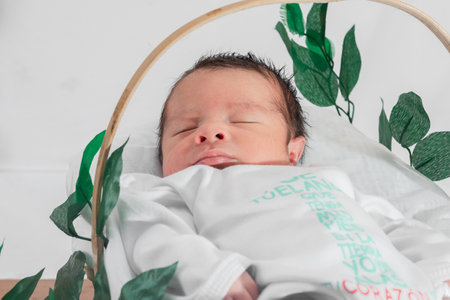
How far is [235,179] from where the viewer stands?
3.34ft

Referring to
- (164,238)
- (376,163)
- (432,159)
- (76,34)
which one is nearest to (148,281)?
(164,238)

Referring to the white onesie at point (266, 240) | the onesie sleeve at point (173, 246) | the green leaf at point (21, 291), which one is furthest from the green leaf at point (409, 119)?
the green leaf at point (21, 291)

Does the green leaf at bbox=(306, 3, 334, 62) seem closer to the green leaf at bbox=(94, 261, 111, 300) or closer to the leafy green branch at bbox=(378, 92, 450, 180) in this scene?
the leafy green branch at bbox=(378, 92, 450, 180)

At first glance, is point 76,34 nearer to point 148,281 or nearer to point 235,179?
point 235,179

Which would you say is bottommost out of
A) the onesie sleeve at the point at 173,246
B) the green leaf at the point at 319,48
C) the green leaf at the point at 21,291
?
the green leaf at the point at 21,291

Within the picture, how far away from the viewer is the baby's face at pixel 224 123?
110 cm

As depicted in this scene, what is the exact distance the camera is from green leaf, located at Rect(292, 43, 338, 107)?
146cm

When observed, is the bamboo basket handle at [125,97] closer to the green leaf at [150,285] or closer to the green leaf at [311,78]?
the green leaf at [150,285]

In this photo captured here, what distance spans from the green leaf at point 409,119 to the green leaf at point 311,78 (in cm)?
13

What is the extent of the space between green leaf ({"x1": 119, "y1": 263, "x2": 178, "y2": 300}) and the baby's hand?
8 cm

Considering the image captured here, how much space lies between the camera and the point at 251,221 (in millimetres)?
934

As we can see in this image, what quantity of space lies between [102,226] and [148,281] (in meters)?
0.10

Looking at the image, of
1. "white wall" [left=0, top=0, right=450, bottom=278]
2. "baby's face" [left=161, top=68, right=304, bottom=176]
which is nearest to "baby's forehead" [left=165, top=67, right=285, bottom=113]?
"baby's face" [left=161, top=68, right=304, bottom=176]

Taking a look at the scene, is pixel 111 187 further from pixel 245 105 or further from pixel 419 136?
pixel 419 136
